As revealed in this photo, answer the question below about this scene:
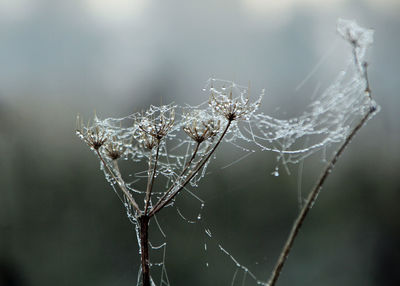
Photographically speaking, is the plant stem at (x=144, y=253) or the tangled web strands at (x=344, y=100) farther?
the tangled web strands at (x=344, y=100)

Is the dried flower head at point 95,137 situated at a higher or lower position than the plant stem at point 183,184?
higher

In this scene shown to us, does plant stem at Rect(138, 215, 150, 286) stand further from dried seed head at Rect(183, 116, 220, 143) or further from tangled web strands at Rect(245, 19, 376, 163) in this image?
tangled web strands at Rect(245, 19, 376, 163)

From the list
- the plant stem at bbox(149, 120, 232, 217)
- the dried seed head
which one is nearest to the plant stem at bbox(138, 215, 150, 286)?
the plant stem at bbox(149, 120, 232, 217)

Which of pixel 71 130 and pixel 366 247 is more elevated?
pixel 71 130

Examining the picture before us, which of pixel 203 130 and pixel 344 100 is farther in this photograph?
pixel 344 100

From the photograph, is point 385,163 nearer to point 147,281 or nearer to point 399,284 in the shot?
point 399,284

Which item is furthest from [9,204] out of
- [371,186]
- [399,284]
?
[399,284]

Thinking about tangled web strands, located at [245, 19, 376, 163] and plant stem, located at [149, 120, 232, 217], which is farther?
tangled web strands, located at [245, 19, 376, 163]

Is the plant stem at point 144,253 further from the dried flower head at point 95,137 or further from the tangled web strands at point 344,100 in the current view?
the tangled web strands at point 344,100

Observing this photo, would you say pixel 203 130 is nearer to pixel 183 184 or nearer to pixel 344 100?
pixel 183 184

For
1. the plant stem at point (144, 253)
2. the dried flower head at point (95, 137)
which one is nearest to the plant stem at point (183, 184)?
the plant stem at point (144, 253)

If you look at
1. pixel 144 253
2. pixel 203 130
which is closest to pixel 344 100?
pixel 203 130
